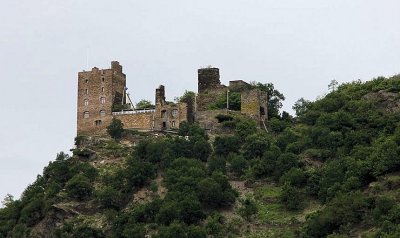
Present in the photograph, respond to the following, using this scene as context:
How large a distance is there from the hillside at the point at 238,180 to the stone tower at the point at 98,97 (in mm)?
2066

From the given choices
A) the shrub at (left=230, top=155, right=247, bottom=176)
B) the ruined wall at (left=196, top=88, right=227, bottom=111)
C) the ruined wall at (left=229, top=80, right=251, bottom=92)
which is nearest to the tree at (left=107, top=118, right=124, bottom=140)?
the ruined wall at (left=196, top=88, right=227, bottom=111)

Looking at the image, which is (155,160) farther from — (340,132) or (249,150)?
(340,132)

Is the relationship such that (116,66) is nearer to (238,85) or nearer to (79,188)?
(238,85)

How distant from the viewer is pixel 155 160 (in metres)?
82.8

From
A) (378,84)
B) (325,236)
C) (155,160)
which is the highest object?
(378,84)

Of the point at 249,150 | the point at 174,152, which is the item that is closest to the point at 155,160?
the point at 174,152

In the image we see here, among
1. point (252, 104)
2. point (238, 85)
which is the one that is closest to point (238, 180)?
point (252, 104)

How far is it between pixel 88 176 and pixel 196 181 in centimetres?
889

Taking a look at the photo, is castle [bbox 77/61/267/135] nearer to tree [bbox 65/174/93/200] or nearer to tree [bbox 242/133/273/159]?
tree [bbox 242/133/273/159]

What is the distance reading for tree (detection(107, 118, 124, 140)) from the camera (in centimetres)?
8635

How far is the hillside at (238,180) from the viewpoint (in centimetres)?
7331

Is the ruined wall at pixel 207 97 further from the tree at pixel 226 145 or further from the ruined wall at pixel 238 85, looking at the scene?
the tree at pixel 226 145

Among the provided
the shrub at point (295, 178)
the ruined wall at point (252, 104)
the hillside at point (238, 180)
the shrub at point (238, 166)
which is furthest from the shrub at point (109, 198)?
the ruined wall at point (252, 104)

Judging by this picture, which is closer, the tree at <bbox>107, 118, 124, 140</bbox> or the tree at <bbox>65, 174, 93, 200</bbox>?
Answer: the tree at <bbox>65, 174, 93, 200</bbox>
